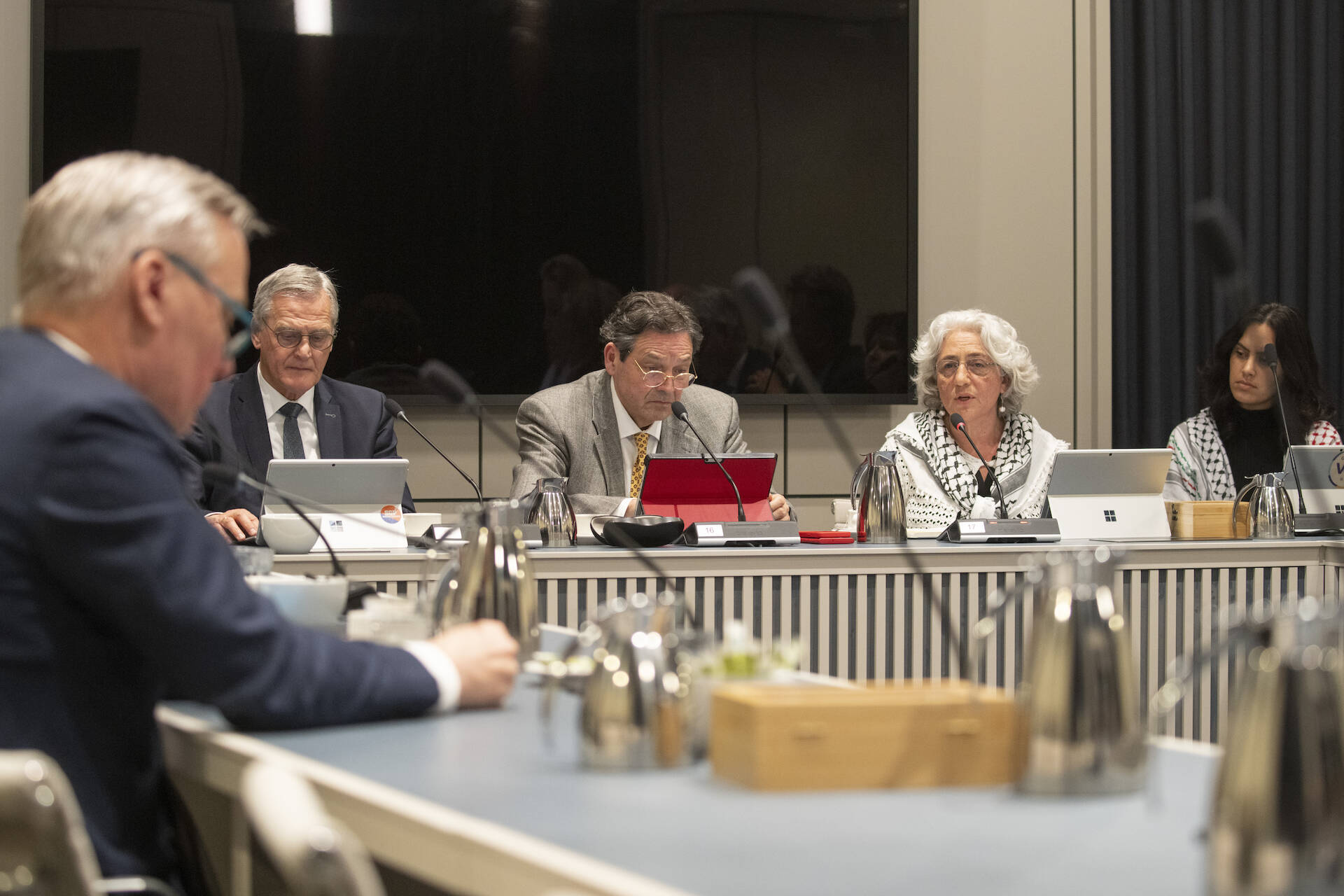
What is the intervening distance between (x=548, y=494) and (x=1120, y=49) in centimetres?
323

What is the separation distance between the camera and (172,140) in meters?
4.59

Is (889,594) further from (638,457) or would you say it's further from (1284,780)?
(1284,780)

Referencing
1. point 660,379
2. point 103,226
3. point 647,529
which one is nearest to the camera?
point 103,226

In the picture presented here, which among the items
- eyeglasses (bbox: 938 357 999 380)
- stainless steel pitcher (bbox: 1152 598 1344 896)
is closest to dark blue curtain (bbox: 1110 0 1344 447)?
eyeglasses (bbox: 938 357 999 380)

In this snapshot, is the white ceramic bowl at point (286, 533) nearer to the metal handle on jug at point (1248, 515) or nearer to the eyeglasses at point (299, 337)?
the eyeglasses at point (299, 337)

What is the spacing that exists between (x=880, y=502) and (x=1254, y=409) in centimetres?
179

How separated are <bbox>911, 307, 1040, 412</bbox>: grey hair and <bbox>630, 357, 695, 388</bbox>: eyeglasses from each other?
75 cm

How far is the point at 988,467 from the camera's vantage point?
3.66m

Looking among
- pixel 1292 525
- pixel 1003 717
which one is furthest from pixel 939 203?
pixel 1003 717

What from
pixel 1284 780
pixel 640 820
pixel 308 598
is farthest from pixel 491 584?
pixel 1284 780

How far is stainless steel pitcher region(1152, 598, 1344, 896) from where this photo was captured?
2.53 feet

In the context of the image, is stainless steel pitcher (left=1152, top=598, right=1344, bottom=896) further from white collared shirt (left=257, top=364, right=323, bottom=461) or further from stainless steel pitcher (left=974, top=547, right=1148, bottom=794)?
white collared shirt (left=257, top=364, right=323, bottom=461)

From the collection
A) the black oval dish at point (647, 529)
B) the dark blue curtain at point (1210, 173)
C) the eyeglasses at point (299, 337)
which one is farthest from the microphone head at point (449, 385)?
the dark blue curtain at point (1210, 173)

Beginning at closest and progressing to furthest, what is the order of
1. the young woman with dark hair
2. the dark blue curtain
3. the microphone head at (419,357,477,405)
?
the microphone head at (419,357,477,405), the young woman with dark hair, the dark blue curtain
